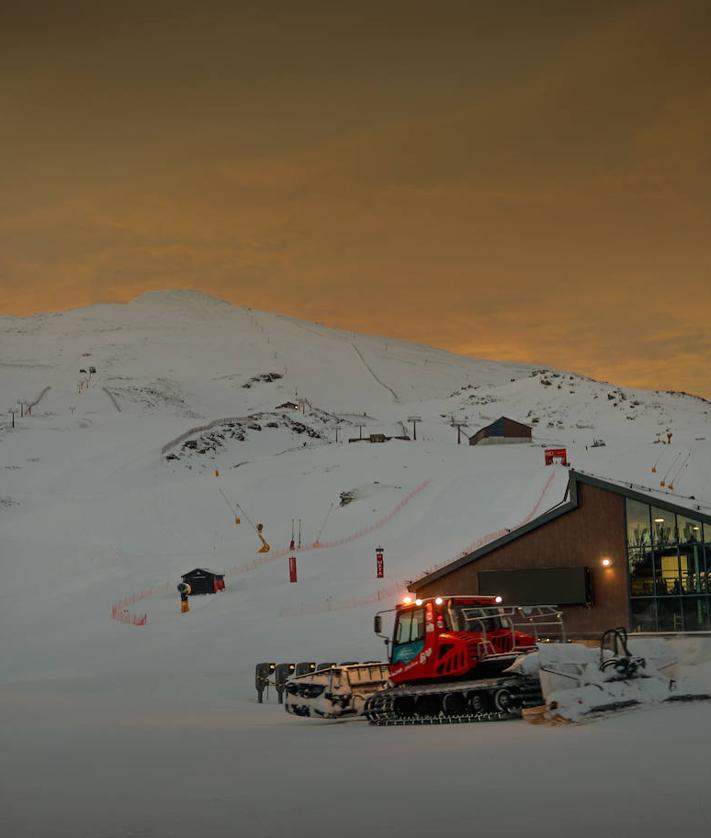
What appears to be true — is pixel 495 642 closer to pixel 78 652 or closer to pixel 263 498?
pixel 78 652

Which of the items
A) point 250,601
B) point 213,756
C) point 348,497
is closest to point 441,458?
point 348,497

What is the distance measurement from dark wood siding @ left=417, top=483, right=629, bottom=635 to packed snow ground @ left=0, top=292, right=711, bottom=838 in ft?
16.2

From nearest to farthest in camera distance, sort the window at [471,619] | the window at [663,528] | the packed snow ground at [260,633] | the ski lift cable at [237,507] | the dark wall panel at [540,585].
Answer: the packed snow ground at [260,633] < the window at [471,619] < the window at [663,528] < the dark wall panel at [540,585] < the ski lift cable at [237,507]

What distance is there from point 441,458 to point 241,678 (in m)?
46.4

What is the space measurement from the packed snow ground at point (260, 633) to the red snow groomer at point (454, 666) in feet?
3.38

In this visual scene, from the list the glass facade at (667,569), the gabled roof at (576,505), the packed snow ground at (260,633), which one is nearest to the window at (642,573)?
the glass facade at (667,569)

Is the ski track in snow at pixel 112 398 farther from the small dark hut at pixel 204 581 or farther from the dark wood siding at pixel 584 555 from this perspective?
the dark wood siding at pixel 584 555

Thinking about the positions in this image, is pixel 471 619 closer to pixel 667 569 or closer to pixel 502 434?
pixel 667 569

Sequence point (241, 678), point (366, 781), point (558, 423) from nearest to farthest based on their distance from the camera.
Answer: point (366, 781) → point (241, 678) → point (558, 423)

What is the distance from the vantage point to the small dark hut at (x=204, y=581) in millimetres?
49281

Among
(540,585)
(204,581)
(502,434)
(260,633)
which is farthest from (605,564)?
(502,434)

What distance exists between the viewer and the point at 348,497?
229 ft

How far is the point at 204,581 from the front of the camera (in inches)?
1954

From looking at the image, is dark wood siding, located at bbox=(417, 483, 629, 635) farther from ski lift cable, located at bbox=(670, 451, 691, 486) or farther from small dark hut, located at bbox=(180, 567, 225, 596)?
ski lift cable, located at bbox=(670, 451, 691, 486)
